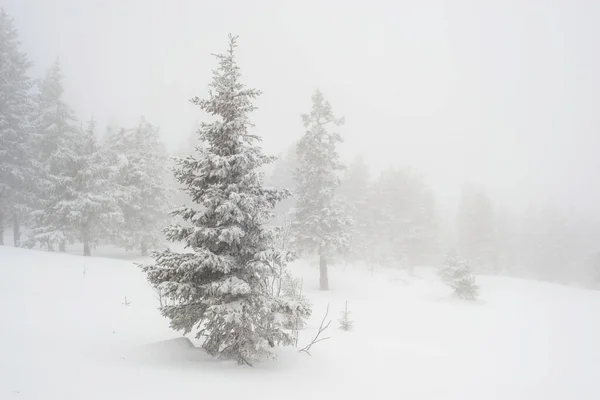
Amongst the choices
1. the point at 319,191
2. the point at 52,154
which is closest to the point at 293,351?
the point at 319,191

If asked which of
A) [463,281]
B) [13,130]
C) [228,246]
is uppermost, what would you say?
[13,130]

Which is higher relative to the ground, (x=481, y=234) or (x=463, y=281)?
(x=481, y=234)

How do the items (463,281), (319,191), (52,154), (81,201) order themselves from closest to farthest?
(81,201)
(52,154)
(463,281)
(319,191)

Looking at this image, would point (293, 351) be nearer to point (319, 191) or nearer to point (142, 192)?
point (319, 191)

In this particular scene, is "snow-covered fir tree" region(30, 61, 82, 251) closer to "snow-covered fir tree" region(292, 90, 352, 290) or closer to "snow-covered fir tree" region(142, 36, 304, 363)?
"snow-covered fir tree" region(292, 90, 352, 290)

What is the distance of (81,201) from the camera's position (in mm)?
23156

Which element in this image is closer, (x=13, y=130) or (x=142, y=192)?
(x=13, y=130)

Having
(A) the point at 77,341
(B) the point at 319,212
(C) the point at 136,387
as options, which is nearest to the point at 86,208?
(B) the point at 319,212

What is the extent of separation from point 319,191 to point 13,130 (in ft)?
66.6

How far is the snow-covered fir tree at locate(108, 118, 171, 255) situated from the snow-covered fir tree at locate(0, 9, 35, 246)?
5.82 metres

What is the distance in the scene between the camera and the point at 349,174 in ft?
155

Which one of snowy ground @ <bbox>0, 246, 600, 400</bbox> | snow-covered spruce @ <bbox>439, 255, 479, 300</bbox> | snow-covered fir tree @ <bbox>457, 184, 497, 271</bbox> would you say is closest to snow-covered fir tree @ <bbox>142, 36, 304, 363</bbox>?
snowy ground @ <bbox>0, 246, 600, 400</bbox>

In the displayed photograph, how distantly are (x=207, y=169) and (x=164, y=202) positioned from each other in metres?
25.1

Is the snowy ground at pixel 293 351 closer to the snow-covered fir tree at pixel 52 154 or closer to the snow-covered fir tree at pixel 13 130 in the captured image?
the snow-covered fir tree at pixel 52 154
